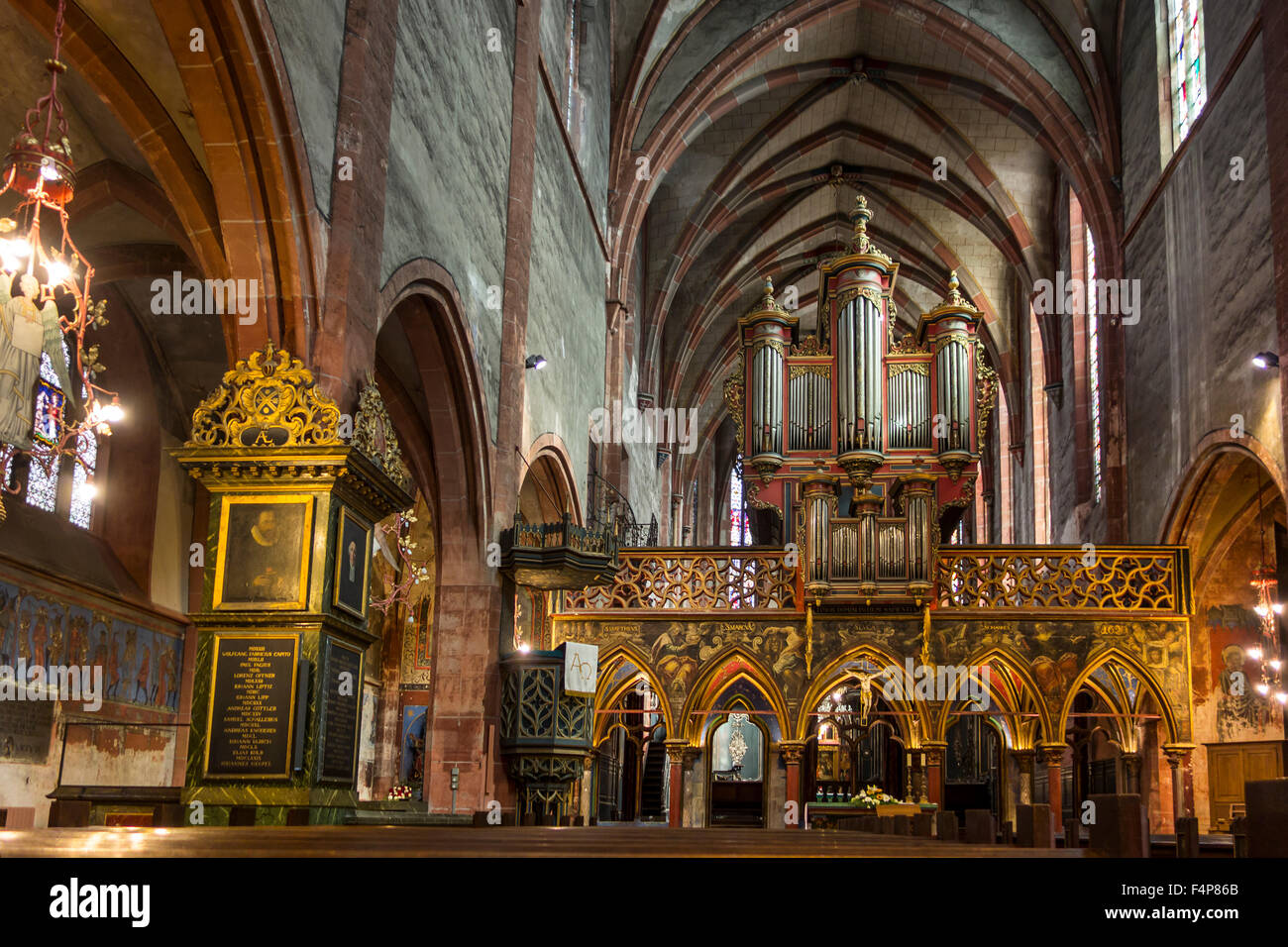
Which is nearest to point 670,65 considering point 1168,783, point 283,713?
point 1168,783

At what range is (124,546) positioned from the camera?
15.0 metres

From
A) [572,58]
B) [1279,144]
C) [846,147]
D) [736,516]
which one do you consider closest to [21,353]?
[1279,144]

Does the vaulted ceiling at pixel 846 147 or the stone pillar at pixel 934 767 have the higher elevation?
the vaulted ceiling at pixel 846 147

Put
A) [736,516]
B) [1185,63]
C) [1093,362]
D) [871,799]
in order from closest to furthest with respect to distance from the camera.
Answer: [871,799], [1185,63], [1093,362], [736,516]

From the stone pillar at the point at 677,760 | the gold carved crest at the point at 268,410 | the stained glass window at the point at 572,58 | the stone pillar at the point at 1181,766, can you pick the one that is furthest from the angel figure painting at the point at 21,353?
the stone pillar at the point at 1181,766

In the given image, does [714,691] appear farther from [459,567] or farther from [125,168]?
[125,168]

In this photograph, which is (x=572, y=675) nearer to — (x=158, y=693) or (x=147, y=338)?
(x=158, y=693)

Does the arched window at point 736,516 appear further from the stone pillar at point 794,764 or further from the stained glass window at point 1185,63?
the stone pillar at point 794,764

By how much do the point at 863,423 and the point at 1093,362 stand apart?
686cm

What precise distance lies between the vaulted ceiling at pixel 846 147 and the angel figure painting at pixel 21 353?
14452 mm

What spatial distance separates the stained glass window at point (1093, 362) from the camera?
20547mm

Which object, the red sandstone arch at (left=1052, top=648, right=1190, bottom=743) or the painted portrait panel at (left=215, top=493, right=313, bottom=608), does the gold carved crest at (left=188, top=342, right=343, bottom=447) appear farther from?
the red sandstone arch at (left=1052, top=648, right=1190, bottom=743)

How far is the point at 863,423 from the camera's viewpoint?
16859 mm

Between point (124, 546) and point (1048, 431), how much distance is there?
59.8ft
